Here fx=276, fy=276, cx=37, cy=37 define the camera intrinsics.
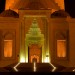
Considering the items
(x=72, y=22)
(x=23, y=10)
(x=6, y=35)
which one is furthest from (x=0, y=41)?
(x=72, y=22)

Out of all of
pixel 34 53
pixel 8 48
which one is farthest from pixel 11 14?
pixel 34 53

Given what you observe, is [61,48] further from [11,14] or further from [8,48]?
[11,14]

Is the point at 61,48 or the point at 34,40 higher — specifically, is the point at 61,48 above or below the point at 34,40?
below

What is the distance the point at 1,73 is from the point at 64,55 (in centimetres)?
1512

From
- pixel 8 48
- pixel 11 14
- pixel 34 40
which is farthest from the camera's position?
pixel 11 14

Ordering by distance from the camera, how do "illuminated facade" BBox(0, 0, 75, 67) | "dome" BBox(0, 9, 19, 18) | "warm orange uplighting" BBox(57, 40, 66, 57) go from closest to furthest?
"illuminated facade" BBox(0, 0, 75, 67) → "warm orange uplighting" BBox(57, 40, 66, 57) → "dome" BBox(0, 9, 19, 18)

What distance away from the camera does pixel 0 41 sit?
1702 centimetres

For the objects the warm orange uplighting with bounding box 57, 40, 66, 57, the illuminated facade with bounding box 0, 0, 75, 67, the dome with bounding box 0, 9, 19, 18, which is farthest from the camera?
the dome with bounding box 0, 9, 19, 18

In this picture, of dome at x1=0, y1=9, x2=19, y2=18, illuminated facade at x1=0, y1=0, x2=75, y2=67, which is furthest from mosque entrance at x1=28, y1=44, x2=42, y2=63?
dome at x1=0, y1=9, x2=19, y2=18

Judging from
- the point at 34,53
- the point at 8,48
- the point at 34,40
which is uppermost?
the point at 34,40

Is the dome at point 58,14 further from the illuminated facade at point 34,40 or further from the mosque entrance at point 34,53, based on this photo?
the mosque entrance at point 34,53

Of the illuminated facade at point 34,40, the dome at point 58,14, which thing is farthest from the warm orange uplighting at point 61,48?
the dome at point 58,14

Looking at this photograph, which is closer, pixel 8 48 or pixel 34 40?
pixel 34 40

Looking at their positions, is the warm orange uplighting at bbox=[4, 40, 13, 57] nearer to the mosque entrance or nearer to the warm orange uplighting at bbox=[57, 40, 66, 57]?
the mosque entrance
